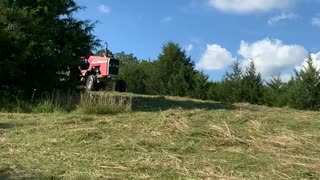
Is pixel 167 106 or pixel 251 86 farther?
pixel 251 86

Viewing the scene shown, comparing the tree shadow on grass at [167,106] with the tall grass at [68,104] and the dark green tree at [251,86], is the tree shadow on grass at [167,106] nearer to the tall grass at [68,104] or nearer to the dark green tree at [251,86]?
A: the tall grass at [68,104]

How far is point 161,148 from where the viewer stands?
309 inches

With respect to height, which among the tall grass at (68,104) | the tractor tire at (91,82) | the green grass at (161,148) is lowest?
the green grass at (161,148)

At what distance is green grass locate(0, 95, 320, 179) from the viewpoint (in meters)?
6.35

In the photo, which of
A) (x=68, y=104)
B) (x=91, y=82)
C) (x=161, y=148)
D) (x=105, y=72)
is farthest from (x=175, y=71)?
(x=161, y=148)

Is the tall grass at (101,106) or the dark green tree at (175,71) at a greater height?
the dark green tree at (175,71)

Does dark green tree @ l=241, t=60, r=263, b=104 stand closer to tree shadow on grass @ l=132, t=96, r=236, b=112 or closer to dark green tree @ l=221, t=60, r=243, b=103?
dark green tree @ l=221, t=60, r=243, b=103

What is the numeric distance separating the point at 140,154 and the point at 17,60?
8.94m

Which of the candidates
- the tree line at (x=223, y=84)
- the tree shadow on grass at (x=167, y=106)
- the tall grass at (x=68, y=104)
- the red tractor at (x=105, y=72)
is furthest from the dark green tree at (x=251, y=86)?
the tall grass at (x=68, y=104)

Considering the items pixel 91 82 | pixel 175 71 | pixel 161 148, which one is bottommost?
pixel 161 148

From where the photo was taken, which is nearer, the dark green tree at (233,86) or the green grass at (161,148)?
the green grass at (161,148)

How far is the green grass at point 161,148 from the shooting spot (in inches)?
250

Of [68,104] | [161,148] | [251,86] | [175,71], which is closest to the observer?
[161,148]

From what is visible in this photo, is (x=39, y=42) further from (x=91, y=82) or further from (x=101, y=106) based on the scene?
(x=91, y=82)
